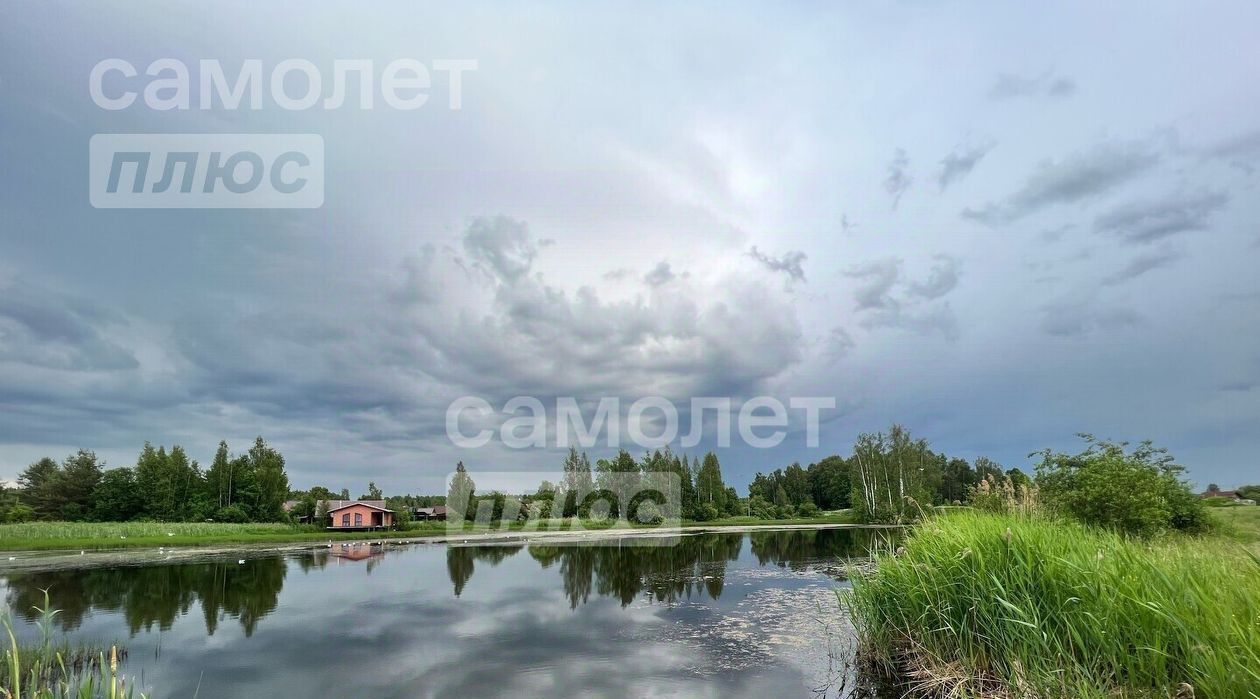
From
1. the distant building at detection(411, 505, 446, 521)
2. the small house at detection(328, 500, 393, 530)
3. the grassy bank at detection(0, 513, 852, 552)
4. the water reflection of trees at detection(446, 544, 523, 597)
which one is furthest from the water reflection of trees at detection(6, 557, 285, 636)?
the distant building at detection(411, 505, 446, 521)

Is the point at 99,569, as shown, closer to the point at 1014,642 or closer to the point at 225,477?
the point at 1014,642

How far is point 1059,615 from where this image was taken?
7621 millimetres

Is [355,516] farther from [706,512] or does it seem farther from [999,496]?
[999,496]

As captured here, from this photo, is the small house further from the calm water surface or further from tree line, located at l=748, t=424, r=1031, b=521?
tree line, located at l=748, t=424, r=1031, b=521

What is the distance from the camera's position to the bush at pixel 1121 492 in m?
15.5

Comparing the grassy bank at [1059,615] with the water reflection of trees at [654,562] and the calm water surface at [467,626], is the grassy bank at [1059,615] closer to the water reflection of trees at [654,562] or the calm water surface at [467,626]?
the water reflection of trees at [654,562]

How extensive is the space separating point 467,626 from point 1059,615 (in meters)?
14.4

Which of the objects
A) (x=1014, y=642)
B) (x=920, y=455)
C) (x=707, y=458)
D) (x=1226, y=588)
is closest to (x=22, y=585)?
(x=1014, y=642)

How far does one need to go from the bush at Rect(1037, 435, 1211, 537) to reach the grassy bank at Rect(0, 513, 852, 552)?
50687 millimetres

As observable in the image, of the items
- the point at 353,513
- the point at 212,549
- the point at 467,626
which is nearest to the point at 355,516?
the point at 353,513

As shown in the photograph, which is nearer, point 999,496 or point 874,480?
point 999,496

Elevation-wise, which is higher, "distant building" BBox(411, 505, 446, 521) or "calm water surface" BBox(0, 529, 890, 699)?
"calm water surface" BBox(0, 529, 890, 699)

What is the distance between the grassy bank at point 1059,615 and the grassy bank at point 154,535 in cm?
5151

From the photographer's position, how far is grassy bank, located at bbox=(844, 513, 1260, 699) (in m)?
5.70
